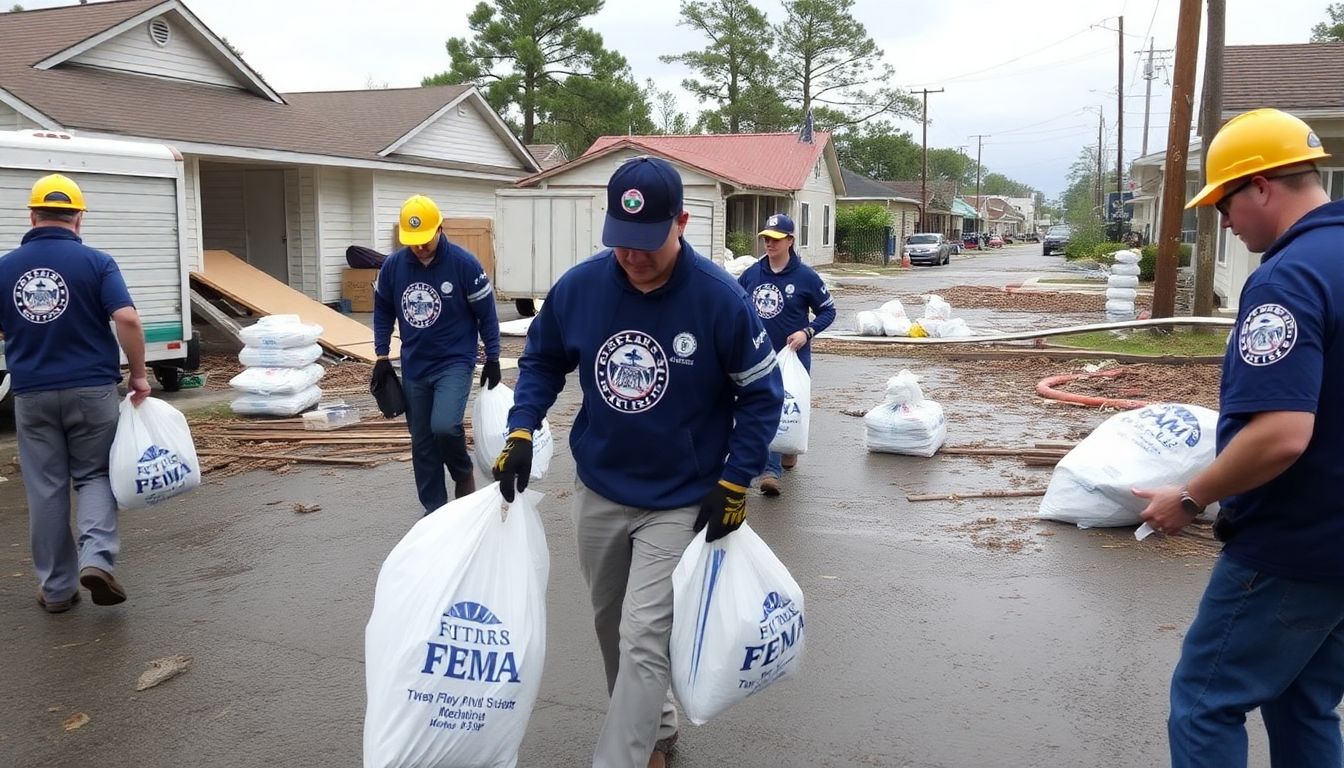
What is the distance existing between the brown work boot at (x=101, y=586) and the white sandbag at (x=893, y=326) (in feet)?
47.0

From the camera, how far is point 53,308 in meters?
5.17

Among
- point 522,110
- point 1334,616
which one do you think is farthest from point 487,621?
point 522,110

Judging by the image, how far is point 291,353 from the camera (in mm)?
11055

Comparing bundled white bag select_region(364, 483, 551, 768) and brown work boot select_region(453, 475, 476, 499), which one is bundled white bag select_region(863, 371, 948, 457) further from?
bundled white bag select_region(364, 483, 551, 768)

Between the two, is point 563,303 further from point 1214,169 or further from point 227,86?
point 227,86

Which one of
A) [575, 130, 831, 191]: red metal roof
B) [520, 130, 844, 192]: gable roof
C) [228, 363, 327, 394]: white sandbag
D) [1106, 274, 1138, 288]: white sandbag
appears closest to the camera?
[228, 363, 327, 394]: white sandbag

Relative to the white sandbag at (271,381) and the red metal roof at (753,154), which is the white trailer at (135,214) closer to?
the white sandbag at (271,381)

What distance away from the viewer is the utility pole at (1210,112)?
17062 mm

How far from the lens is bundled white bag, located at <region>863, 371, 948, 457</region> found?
9.04 m

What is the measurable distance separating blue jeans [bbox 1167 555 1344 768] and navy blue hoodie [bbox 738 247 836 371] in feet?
16.9

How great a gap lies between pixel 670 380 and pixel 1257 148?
169 cm

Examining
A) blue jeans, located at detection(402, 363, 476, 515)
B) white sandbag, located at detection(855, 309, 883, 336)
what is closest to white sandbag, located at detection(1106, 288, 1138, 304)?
white sandbag, located at detection(855, 309, 883, 336)

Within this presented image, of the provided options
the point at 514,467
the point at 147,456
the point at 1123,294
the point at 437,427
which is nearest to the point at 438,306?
the point at 437,427

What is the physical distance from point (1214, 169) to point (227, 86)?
2135 cm
